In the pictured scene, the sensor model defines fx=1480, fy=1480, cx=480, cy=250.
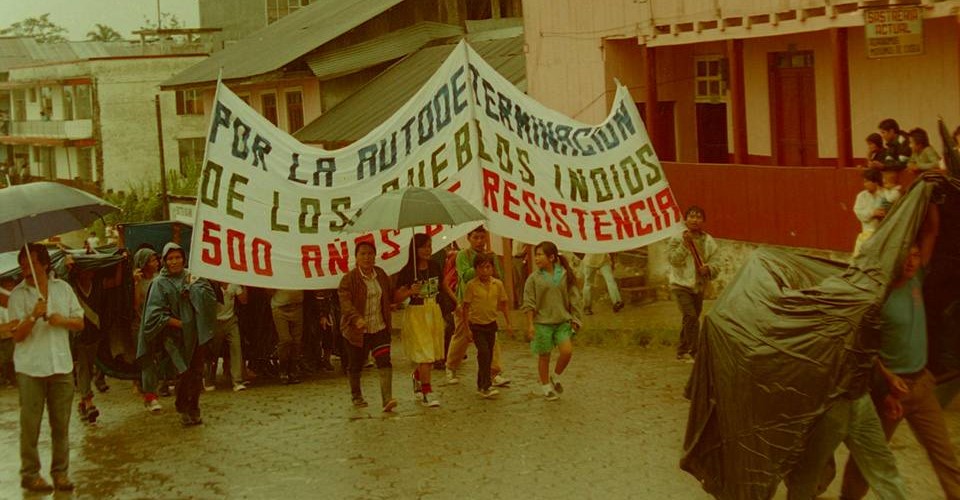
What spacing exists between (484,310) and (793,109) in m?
10.7

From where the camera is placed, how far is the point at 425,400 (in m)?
13.8

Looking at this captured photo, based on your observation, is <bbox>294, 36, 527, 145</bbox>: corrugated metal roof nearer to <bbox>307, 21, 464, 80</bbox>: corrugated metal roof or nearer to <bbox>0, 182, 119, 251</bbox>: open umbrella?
<bbox>307, 21, 464, 80</bbox>: corrugated metal roof

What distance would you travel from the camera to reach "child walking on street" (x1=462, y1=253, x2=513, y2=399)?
13820 millimetres

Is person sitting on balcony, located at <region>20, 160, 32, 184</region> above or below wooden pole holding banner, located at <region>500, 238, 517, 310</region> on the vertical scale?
above

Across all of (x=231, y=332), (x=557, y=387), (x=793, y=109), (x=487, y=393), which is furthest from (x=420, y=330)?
(x=793, y=109)

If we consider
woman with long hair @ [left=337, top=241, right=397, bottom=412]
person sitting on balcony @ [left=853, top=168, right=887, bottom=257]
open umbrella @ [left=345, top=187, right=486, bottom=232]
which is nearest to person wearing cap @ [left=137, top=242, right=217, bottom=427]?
woman with long hair @ [left=337, top=241, right=397, bottom=412]

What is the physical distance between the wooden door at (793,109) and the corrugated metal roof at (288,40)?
40.8 feet

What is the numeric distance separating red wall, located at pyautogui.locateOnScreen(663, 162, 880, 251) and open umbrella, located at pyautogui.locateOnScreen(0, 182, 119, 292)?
1002 centimetres

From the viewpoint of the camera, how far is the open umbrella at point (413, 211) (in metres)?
12.9

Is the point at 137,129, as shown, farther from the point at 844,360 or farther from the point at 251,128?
the point at 844,360

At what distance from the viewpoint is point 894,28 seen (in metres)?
17.4

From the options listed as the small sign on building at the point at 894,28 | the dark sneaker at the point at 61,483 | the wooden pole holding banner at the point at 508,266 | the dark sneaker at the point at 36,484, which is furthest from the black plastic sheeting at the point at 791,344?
the wooden pole holding banner at the point at 508,266

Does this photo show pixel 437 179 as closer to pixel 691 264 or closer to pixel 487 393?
pixel 487 393

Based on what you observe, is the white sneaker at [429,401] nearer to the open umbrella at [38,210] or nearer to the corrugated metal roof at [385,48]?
the open umbrella at [38,210]
